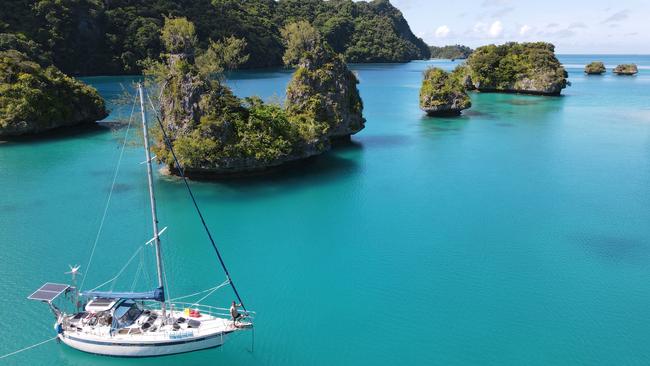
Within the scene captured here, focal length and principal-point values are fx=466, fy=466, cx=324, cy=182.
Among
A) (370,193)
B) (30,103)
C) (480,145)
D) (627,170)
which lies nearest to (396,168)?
(370,193)

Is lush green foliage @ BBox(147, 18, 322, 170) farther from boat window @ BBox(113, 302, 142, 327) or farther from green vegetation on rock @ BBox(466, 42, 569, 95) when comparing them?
green vegetation on rock @ BBox(466, 42, 569, 95)

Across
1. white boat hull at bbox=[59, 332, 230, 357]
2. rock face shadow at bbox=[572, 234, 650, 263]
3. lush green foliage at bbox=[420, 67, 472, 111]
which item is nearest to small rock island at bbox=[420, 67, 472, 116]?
lush green foliage at bbox=[420, 67, 472, 111]

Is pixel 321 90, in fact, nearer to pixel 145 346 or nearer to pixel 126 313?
pixel 126 313

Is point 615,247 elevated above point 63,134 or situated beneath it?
situated beneath

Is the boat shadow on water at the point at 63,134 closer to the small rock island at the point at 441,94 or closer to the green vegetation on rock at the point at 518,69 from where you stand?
the small rock island at the point at 441,94

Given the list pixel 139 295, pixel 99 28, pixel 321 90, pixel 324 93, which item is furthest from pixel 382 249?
pixel 99 28

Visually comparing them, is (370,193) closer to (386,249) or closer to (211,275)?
(386,249)
